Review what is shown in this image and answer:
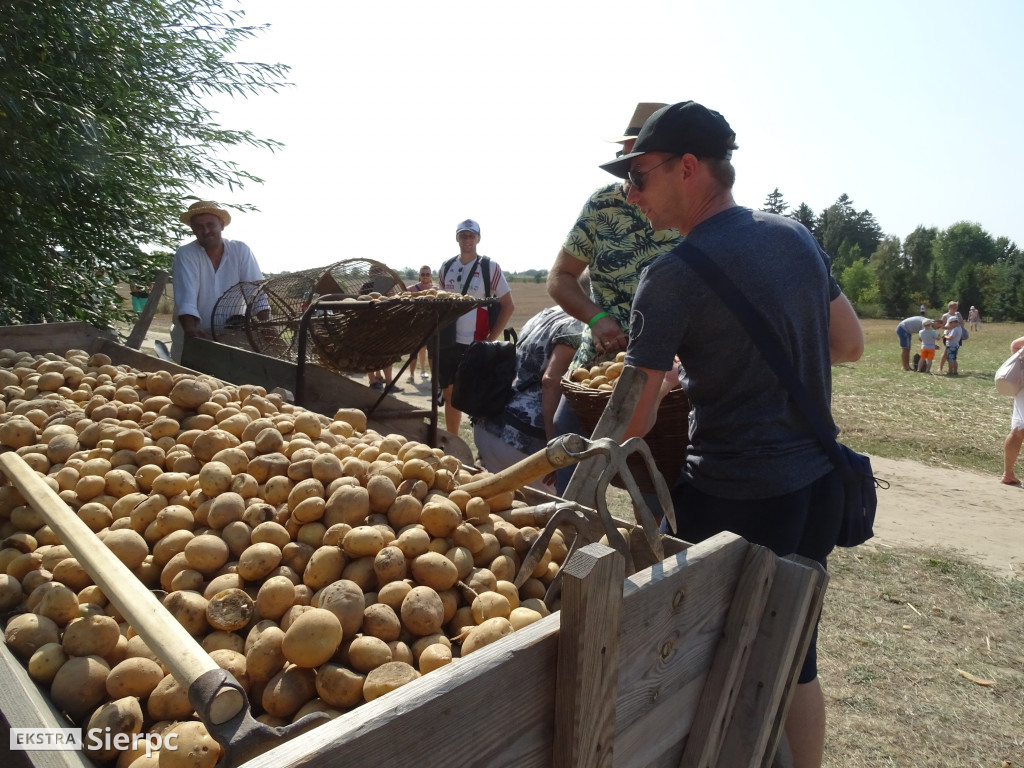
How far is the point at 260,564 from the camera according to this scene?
165 cm

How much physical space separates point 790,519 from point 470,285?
5075mm

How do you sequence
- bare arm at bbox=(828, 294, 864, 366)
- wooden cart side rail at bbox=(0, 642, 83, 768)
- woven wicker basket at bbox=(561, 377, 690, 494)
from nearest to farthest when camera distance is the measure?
wooden cart side rail at bbox=(0, 642, 83, 768), bare arm at bbox=(828, 294, 864, 366), woven wicker basket at bbox=(561, 377, 690, 494)

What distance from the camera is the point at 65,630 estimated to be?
1530mm

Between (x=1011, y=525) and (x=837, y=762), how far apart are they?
424cm

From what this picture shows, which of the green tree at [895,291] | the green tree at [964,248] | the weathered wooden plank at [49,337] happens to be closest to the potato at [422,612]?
the weathered wooden plank at [49,337]

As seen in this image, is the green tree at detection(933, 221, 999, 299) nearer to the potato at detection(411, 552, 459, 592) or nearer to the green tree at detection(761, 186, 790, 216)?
the green tree at detection(761, 186, 790, 216)

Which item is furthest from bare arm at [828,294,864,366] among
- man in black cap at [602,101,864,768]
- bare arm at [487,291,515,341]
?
bare arm at [487,291,515,341]

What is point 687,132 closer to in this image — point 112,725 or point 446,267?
point 112,725

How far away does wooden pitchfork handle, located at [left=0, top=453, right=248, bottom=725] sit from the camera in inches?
43.6

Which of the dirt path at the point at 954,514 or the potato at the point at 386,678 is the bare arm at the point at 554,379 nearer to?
the potato at the point at 386,678

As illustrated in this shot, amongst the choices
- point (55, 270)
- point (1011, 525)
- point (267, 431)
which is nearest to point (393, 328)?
point (267, 431)

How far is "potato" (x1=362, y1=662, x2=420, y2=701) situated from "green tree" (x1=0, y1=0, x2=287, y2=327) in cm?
600

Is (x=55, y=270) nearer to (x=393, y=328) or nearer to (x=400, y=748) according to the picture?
(x=393, y=328)

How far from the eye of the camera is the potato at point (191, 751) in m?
1.16
